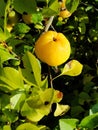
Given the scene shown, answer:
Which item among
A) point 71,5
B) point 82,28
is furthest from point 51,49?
point 82,28

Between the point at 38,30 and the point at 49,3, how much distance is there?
0.65 m

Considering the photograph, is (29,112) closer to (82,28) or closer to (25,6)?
(25,6)

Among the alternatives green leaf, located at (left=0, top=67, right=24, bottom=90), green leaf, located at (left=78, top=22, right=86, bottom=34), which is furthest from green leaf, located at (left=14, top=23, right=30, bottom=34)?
green leaf, located at (left=0, top=67, right=24, bottom=90)

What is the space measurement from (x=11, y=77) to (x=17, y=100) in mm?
79

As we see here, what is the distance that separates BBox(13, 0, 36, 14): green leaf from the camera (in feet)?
3.27

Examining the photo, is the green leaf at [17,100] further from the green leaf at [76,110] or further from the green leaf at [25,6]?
the green leaf at [76,110]

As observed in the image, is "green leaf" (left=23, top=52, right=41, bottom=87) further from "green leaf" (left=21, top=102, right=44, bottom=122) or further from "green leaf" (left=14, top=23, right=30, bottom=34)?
"green leaf" (left=14, top=23, right=30, bottom=34)

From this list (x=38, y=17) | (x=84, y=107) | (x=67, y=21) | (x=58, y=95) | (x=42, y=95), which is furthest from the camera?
(x=67, y=21)

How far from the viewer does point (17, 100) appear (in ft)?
3.42

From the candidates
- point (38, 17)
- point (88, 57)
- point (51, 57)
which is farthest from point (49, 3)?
point (88, 57)

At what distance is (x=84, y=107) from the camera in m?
1.78

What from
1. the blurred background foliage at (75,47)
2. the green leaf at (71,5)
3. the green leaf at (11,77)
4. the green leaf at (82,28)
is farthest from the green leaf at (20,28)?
the green leaf at (11,77)

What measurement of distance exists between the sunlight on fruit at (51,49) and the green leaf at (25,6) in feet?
0.34

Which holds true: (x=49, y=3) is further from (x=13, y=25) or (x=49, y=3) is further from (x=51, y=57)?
(x=13, y=25)
